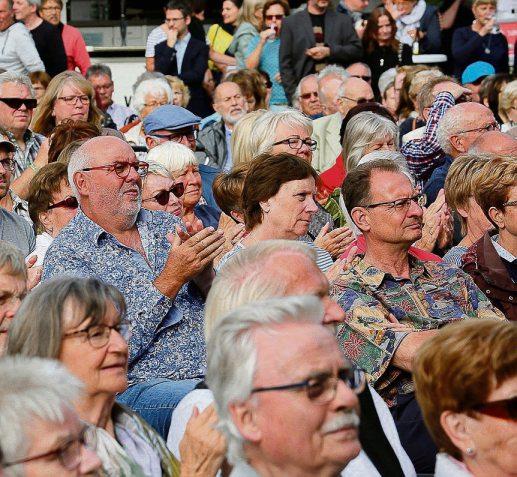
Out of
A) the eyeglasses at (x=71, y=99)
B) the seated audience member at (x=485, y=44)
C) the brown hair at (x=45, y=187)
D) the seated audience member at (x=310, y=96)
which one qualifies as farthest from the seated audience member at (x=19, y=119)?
the seated audience member at (x=485, y=44)

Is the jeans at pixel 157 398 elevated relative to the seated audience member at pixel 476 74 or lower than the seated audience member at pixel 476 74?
elevated

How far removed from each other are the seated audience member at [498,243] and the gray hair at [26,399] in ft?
11.0

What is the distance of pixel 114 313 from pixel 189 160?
4219 millimetres

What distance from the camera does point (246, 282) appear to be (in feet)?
14.6

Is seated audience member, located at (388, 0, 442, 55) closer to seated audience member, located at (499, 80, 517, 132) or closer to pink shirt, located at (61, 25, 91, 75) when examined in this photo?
pink shirt, located at (61, 25, 91, 75)

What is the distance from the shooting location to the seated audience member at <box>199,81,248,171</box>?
37.0ft

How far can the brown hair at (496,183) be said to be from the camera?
22.3 feet

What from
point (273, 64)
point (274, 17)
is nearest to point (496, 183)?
point (273, 64)

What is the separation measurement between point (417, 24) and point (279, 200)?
31.0ft

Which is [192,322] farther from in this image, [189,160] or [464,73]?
[464,73]

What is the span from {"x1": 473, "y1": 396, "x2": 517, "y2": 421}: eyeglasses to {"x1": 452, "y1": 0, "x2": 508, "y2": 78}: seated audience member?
466 inches

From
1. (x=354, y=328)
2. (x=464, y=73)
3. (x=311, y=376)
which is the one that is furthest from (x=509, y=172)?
(x=464, y=73)

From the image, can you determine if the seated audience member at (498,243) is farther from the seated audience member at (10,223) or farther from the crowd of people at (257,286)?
the seated audience member at (10,223)

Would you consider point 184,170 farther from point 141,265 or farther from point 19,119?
point 141,265
